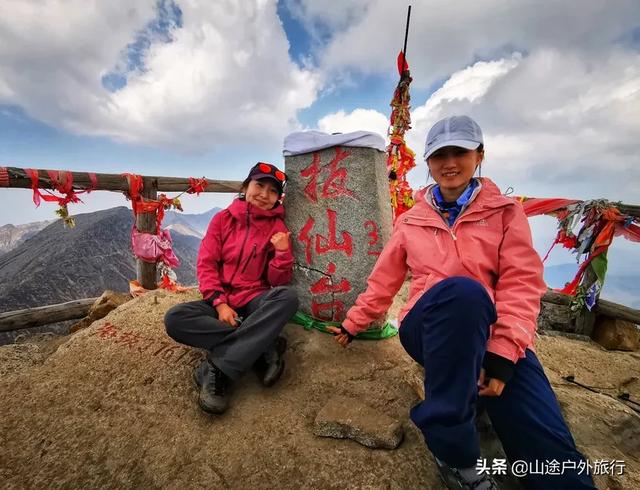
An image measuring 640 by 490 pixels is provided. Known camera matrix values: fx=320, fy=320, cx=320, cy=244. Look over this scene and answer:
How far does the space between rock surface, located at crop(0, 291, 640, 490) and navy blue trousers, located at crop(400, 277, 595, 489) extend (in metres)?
0.47

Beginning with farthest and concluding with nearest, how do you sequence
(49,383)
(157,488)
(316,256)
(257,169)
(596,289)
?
(596,289) → (316,256) → (257,169) → (49,383) → (157,488)

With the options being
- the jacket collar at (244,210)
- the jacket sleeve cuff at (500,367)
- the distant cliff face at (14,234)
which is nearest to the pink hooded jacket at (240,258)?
the jacket collar at (244,210)

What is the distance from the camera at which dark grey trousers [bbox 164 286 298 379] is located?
244 cm

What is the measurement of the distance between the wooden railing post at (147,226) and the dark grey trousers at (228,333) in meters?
2.76

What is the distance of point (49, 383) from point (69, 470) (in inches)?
38.8

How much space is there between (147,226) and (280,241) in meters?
2.86

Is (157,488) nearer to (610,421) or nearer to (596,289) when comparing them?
(610,421)

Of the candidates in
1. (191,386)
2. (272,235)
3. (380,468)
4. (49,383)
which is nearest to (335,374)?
(380,468)

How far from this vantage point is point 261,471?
192 centimetres

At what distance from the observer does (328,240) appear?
3.43m

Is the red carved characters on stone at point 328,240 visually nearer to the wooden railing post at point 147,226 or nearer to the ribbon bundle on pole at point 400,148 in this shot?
the wooden railing post at point 147,226

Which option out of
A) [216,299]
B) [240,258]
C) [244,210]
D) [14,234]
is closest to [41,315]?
[216,299]

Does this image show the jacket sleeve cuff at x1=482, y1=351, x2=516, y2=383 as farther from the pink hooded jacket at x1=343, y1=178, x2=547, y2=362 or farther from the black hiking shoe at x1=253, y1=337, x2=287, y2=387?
the black hiking shoe at x1=253, y1=337, x2=287, y2=387

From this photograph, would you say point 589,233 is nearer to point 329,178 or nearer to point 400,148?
point 400,148
